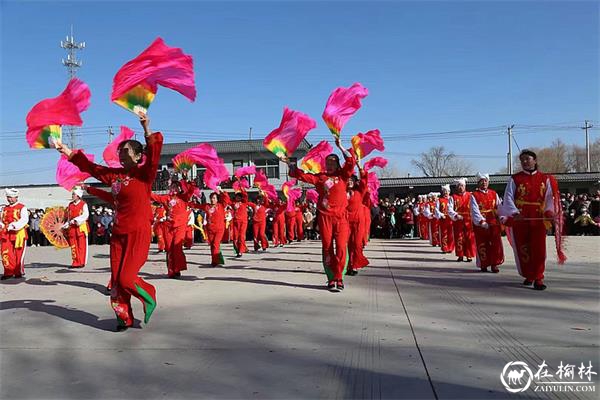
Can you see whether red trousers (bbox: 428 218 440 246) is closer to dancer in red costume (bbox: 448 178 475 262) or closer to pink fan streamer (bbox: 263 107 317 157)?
dancer in red costume (bbox: 448 178 475 262)

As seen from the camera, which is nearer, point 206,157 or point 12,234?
point 206,157

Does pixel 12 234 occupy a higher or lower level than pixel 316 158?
lower

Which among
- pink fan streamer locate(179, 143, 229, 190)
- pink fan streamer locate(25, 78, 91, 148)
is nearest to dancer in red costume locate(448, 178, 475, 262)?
pink fan streamer locate(179, 143, 229, 190)

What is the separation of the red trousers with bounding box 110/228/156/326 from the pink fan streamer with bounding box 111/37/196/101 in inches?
54.3

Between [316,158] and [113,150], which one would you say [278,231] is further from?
[113,150]

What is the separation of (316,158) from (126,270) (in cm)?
789

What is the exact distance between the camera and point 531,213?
7.51 meters

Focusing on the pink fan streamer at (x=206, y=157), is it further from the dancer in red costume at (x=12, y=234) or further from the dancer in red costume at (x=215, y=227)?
the dancer in red costume at (x=12, y=234)

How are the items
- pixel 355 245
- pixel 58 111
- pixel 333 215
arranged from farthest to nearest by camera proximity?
1. pixel 355 245
2. pixel 333 215
3. pixel 58 111

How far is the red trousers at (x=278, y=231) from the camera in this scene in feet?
63.4

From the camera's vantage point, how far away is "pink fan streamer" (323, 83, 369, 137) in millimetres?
7648

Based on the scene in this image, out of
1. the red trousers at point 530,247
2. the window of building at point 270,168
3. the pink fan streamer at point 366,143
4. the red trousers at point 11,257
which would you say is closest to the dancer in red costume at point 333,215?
the pink fan streamer at point 366,143

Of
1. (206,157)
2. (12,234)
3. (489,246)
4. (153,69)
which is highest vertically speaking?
(153,69)

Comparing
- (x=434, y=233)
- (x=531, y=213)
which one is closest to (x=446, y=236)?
(x=434, y=233)
